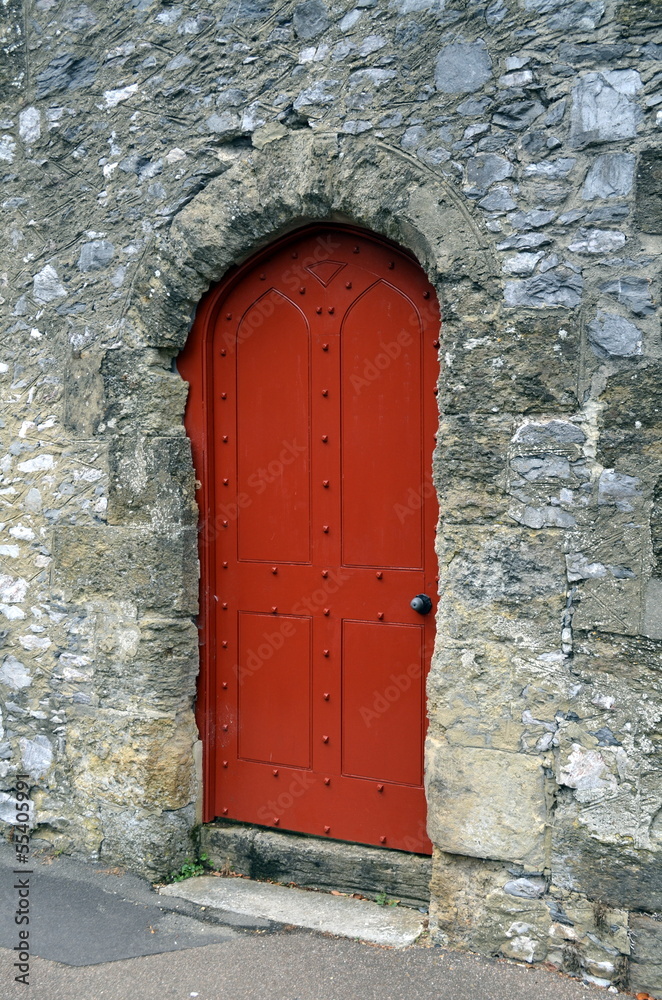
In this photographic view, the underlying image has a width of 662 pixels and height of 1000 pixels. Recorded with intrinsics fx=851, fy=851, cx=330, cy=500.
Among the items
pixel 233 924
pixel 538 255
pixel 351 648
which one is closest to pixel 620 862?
pixel 351 648

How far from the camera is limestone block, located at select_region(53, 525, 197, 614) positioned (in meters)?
3.63

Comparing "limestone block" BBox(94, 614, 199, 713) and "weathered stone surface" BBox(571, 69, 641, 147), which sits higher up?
"weathered stone surface" BBox(571, 69, 641, 147)

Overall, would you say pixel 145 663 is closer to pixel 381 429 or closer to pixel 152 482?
pixel 152 482

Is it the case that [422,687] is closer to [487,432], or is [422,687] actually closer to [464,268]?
[487,432]

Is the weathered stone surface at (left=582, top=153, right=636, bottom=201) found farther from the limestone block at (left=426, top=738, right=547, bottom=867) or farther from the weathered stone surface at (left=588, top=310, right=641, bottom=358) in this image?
the limestone block at (left=426, top=738, right=547, bottom=867)

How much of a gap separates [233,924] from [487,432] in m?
2.09

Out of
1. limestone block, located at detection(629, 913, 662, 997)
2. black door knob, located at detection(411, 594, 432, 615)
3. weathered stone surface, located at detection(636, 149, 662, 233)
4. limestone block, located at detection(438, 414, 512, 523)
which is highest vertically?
weathered stone surface, located at detection(636, 149, 662, 233)

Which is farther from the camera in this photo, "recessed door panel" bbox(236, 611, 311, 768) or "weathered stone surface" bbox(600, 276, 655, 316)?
"recessed door panel" bbox(236, 611, 311, 768)

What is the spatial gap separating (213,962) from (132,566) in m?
1.57

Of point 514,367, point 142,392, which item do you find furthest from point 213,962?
point 514,367

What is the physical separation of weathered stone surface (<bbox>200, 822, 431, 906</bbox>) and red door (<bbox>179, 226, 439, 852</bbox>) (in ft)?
0.19

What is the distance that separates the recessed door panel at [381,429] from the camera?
335 cm

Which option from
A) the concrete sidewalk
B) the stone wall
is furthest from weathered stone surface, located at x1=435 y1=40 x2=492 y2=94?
the concrete sidewalk

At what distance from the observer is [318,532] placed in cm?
356
